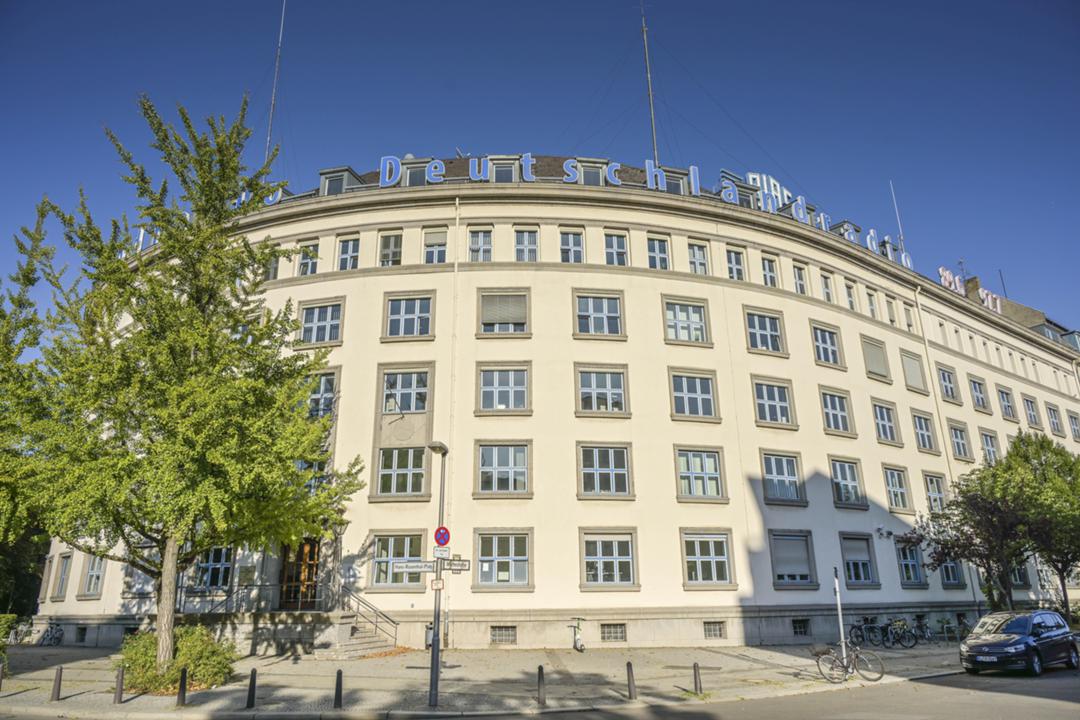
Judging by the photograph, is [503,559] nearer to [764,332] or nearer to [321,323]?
[321,323]

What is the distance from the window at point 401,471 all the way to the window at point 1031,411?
124ft

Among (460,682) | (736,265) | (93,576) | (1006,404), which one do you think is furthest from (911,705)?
(1006,404)

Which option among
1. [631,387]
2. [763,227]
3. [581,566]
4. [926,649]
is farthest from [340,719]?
[763,227]

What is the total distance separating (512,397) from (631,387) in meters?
4.65

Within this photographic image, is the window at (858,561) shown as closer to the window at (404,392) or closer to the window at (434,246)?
the window at (404,392)

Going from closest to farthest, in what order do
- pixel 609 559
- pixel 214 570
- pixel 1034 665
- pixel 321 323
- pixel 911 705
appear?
pixel 911 705 → pixel 1034 665 → pixel 609 559 → pixel 214 570 → pixel 321 323

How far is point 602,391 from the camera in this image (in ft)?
82.8

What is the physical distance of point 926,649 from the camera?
23.2 meters

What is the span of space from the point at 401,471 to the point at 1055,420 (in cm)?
4294

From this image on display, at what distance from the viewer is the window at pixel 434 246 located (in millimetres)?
27266

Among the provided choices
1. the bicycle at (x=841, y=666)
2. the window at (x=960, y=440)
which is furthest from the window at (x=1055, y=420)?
the bicycle at (x=841, y=666)

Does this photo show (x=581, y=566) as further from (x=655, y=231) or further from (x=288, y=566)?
(x=655, y=231)

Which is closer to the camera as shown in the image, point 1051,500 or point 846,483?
point 1051,500

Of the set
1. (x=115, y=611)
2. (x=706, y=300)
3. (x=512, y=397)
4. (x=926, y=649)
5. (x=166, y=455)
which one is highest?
(x=706, y=300)
